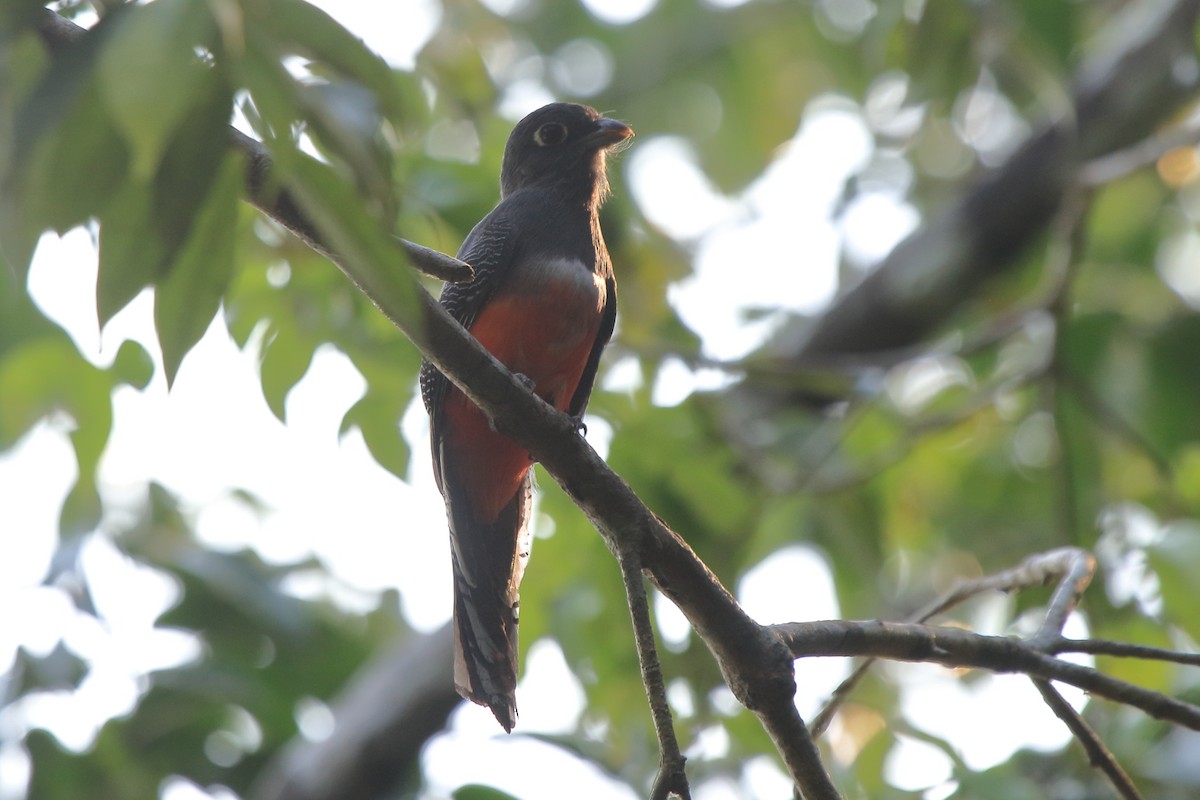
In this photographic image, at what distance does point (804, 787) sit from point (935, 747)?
3.44 ft

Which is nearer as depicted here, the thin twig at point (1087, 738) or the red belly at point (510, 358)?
the thin twig at point (1087, 738)

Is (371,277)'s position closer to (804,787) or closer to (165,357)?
(165,357)

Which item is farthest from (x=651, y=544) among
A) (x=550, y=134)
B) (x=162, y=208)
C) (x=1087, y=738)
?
(x=550, y=134)

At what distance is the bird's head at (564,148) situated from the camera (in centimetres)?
584

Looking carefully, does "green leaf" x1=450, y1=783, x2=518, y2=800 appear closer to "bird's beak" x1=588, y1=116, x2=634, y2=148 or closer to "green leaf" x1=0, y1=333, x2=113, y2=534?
"green leaf" x1=0, y1=333, x2=113, y2=534

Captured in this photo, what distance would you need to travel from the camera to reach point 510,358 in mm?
4906

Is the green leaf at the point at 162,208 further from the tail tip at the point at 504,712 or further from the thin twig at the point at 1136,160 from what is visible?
the thin twig at the point at 1136,160

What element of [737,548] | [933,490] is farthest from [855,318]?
[737,548]

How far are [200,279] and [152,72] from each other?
1.43 feet

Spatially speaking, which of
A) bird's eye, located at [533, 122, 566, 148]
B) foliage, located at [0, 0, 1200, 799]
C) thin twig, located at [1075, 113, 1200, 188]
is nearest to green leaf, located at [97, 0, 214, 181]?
foliage, located at [0, 0, 1200, 799]

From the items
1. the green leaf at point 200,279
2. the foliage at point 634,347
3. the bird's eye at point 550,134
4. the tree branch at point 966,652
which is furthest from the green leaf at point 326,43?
the bird's eye at point 550,134

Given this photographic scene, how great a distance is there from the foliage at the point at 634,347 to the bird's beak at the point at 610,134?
0.55 m

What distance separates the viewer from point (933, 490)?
8.52 metres

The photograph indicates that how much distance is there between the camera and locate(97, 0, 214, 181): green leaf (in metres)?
1.64
